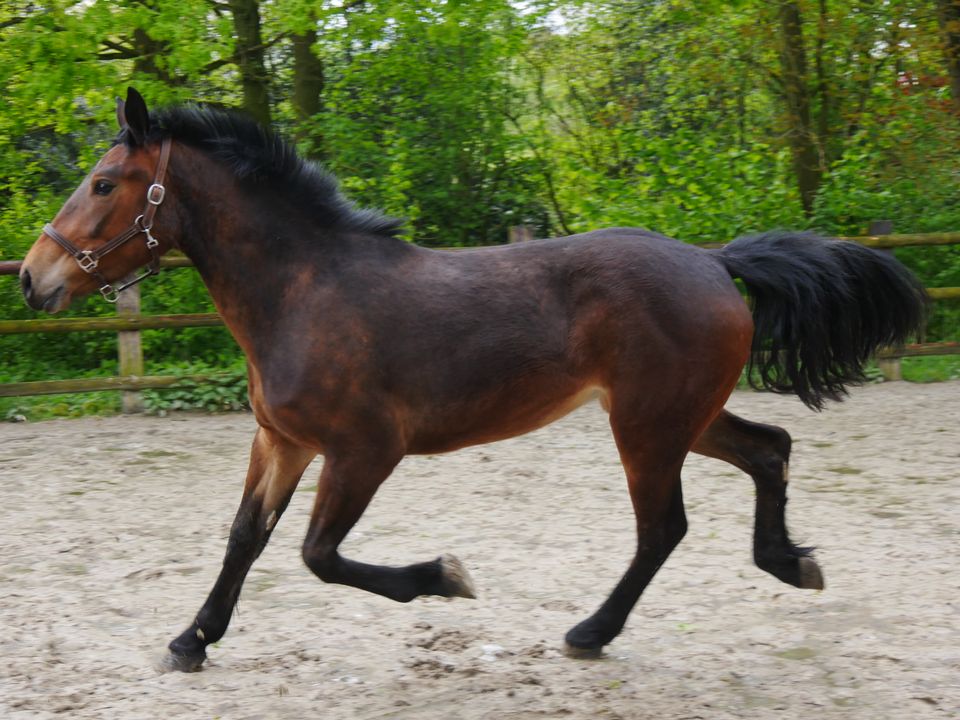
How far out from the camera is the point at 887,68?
11.4m

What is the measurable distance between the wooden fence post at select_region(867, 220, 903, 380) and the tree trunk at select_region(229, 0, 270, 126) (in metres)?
6.28

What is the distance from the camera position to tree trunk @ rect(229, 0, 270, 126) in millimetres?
11016

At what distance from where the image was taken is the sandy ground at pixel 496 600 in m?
3.40

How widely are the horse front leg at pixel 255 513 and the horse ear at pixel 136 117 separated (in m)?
1.10

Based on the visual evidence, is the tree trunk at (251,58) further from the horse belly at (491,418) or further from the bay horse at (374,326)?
the horse belly at (491,418)

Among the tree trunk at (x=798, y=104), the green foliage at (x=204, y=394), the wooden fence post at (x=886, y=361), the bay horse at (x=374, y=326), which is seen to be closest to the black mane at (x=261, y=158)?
the bay horse at (x=374, y=326)

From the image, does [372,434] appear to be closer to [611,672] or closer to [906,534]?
[611,672]

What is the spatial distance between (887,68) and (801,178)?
57.1 inches

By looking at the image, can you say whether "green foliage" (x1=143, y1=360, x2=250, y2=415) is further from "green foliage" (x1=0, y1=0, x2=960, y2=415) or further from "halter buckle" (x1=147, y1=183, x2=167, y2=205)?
"halter buckle" (x1=147, y1=183, x2=167, y2=205)

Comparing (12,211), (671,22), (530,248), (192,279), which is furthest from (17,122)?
(530,248)

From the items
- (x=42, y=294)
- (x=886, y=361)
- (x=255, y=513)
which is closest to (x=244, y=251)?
(x=42, y=294)

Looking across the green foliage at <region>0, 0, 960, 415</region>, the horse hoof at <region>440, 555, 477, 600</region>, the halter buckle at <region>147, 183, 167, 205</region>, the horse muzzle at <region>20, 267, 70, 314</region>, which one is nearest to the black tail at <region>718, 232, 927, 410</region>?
the horse hoof at <region>440, 555, 477, 600</region>

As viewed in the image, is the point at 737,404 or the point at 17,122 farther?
the point at 17,122

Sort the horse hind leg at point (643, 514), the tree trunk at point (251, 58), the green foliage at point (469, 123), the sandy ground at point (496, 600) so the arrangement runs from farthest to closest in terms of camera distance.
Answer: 1. the tree trunk at point (251, 58)
2. the green foliage at point (469, 123)
3. the horse hind leg at point (643, 514)
4. the sandy ground at point (496, 600)
